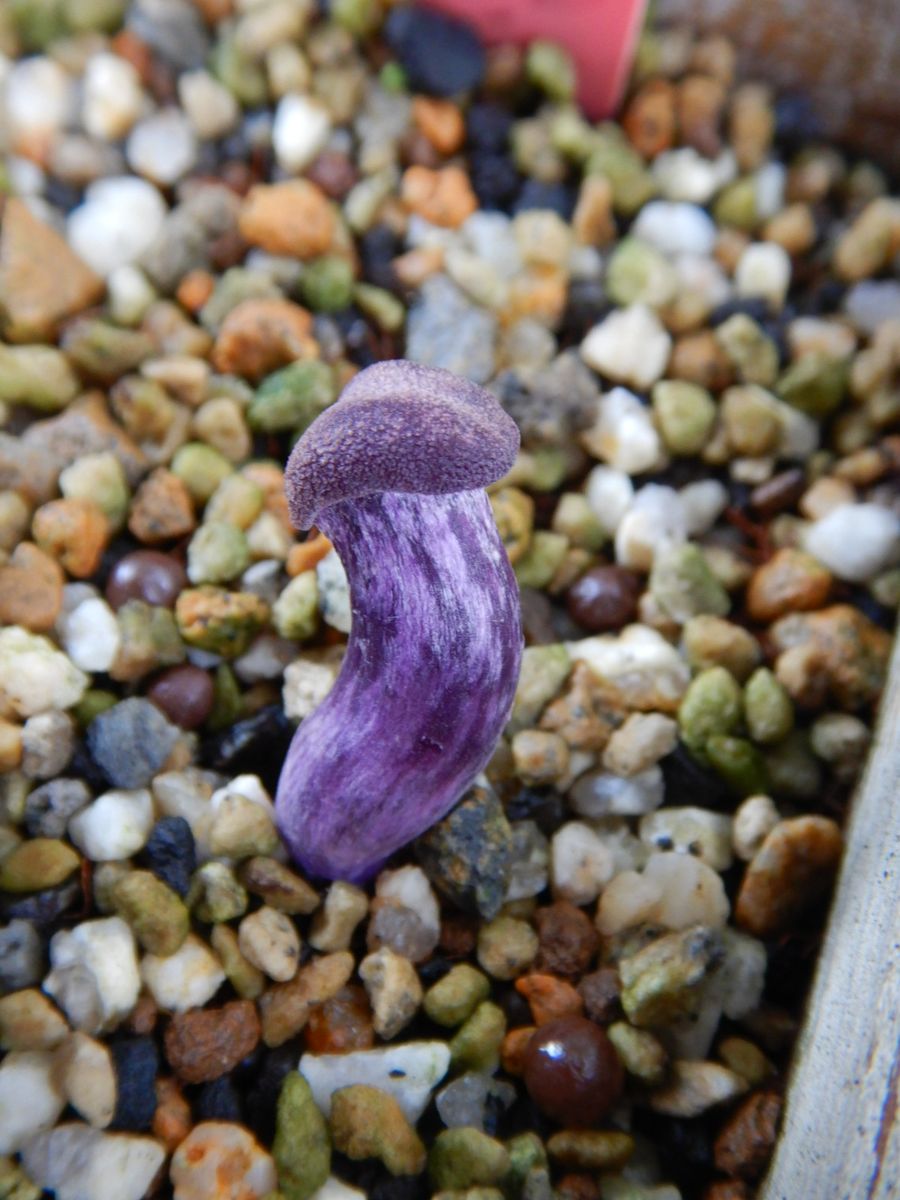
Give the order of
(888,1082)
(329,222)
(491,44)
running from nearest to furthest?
(888,1082) → (329,222) → (491,44)

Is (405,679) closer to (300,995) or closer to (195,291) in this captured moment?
(300,995)

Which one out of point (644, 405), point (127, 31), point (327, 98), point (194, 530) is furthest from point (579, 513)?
point (127, 31)

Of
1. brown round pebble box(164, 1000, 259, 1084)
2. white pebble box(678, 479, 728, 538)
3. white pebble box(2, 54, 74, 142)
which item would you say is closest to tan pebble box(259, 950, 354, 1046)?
brown round pebble box(164, 1000, 259, 1084)

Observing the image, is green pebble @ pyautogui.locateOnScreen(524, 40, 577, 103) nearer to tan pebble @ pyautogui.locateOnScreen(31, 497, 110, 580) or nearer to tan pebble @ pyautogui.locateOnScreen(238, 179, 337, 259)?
tan pebble @ pyautogui.locateOnScreen(238, 179, 337, 259)

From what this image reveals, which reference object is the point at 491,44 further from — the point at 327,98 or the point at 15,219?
the point at 15,219

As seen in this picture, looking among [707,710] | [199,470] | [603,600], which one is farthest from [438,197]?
[707,710]

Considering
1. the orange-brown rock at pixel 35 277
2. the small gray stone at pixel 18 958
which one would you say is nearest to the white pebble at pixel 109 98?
the orange-brown rock at pixel 35 277
